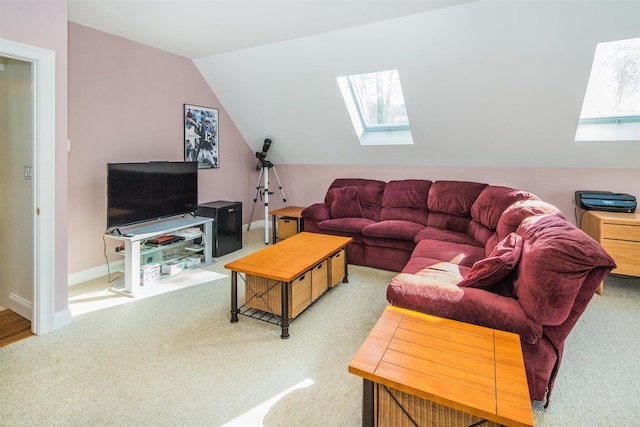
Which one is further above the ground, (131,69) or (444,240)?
(131,69)

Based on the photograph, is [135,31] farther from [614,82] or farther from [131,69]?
[614,82]

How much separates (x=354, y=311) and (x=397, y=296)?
3.50 ft

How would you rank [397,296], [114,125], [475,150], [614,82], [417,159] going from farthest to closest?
[417,159] → [475,150] → [114,125] → [614,82] → [397,296]

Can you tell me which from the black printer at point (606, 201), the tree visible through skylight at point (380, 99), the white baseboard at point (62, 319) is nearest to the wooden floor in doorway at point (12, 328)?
the white baseboard at point (62, 319)

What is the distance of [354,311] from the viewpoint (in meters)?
2.89

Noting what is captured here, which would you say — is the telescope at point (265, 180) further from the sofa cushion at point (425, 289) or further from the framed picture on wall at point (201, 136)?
the sofa cushion at point (425, 289)

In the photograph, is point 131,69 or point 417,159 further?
point 417,159

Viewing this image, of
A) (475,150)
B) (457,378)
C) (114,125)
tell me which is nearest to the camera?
(457,378)

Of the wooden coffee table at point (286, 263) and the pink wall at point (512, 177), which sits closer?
the wooden coffee table at point (286, 263)

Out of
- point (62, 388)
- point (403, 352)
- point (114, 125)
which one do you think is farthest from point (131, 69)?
point (403, 352)

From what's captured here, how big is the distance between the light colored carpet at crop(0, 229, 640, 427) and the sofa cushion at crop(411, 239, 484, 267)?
65cm

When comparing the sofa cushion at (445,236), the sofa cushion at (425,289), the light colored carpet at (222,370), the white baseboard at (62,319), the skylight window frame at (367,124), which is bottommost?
the light colored carpet at (222,370)

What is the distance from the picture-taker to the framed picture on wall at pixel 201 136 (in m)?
4.56

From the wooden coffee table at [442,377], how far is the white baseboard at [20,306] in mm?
2681
